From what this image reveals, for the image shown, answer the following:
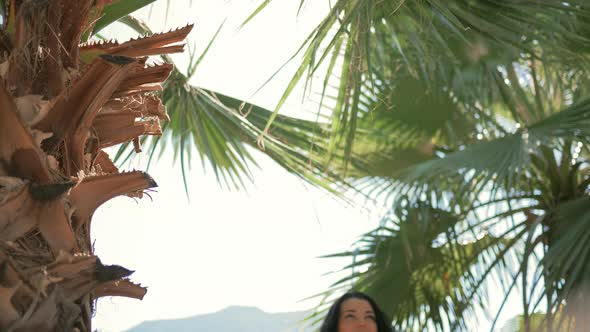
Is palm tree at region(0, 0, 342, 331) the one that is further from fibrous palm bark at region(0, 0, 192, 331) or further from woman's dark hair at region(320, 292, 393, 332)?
woman's dark hair at region(320, 292, 393, 332)

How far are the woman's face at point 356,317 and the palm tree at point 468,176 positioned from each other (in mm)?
1247

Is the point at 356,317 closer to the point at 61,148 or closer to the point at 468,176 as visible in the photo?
the point at 61,148

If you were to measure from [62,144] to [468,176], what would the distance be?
3.30 meters

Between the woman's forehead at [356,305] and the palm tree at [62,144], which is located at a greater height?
the palm tree at [62,144]

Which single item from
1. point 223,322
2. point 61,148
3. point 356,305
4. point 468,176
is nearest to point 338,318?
point 356,305

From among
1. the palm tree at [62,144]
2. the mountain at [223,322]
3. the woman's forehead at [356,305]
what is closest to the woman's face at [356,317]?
the woman's forehead at [356,305]

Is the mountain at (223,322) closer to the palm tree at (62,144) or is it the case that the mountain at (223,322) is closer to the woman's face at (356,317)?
the woman's face at (356,317)

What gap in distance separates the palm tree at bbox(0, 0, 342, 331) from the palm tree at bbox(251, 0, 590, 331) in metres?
1.81

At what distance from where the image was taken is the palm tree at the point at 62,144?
138 cm

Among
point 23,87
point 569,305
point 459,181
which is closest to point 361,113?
point 459,181

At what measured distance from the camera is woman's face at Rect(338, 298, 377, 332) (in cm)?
230

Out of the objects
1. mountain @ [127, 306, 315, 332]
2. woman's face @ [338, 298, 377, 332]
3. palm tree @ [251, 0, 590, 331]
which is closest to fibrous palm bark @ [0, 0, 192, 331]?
woman's face @ [338, 298, 377, 332]

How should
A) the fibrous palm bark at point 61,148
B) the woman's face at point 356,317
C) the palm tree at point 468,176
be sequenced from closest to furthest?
the fibrous palm bark at point 61,148 < the woman's face at point 356,317 < the palm tree at point 468,176

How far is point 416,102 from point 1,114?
345cm
